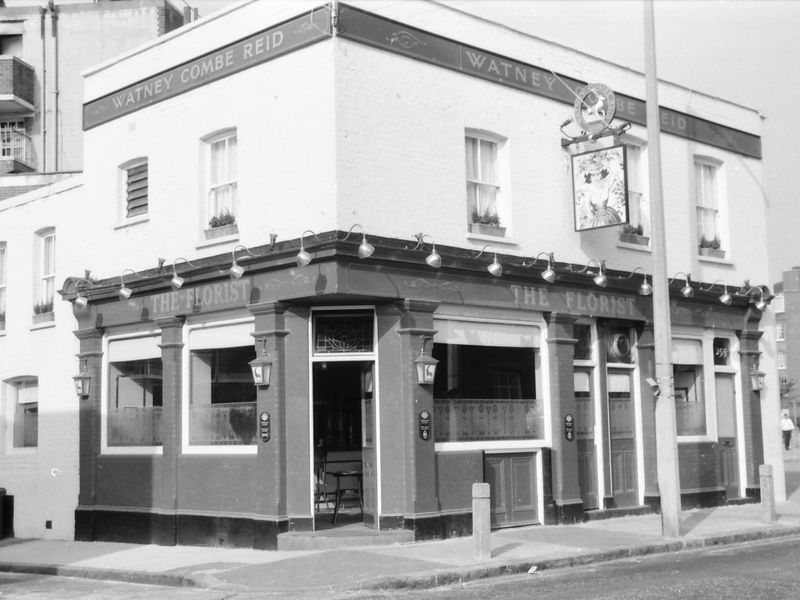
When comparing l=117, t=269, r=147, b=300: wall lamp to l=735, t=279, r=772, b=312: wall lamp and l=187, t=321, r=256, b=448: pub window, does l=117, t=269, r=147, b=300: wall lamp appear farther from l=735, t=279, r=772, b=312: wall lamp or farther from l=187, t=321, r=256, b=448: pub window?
l=735, t=279, r=772, b=312: wall lamp

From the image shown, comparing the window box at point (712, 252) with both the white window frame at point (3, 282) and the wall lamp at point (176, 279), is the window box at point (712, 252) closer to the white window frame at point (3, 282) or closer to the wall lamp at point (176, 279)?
the wall lamp at point (176, 279)

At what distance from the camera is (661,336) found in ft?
51.3

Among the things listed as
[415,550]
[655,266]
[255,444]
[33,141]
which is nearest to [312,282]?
[255,444]

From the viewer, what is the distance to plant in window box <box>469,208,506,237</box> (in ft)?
56.0

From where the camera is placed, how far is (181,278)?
16.9m

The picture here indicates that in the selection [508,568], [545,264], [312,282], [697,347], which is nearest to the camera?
[508,568]

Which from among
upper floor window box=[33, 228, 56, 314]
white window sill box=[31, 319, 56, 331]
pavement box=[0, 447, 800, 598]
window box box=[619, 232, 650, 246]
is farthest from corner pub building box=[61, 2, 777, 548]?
upper floor window box=[33, 228, 56, 314]

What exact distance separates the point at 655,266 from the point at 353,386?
549 centimetres

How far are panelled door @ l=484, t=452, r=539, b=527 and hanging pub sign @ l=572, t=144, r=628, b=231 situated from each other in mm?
3996

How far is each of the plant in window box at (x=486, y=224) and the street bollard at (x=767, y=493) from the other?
557cm

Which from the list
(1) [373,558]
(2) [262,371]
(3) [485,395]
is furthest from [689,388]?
(1) [373,558]

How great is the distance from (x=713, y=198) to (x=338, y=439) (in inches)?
361

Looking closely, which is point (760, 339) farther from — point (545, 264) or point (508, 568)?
point (508, 568)

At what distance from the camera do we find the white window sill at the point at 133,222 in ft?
59.6
